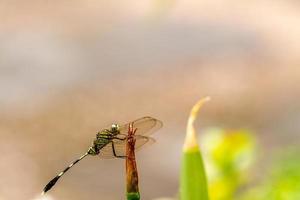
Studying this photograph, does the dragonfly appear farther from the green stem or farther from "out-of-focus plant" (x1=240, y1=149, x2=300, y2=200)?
"out-of-focus plant" (x1=240, y1=149, x2=300, y2=200)

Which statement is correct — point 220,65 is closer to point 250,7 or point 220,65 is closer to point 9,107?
point 250,7

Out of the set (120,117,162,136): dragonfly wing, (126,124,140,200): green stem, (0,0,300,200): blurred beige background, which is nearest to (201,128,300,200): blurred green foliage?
(120,117,162,136): dragonfly wing

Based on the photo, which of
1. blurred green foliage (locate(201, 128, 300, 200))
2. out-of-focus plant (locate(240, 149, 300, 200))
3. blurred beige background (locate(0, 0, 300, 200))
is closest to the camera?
out-of-focus plant (locate(240, 149, 300, 200))

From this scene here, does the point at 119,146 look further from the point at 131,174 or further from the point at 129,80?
the point at 129,80

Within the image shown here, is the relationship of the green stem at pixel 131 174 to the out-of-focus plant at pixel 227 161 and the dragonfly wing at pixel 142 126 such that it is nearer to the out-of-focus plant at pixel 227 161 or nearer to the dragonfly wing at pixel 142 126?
the dragonfly wing at pixel 142 126

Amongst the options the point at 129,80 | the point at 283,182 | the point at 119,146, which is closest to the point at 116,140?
the point at 119,146

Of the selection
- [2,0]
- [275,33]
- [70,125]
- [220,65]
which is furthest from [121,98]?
[2,0]

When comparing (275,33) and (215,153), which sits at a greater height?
(275,33)
